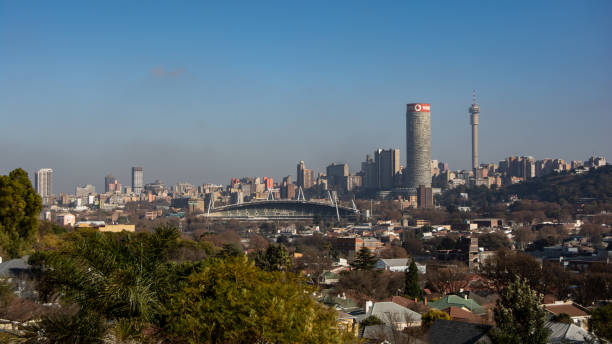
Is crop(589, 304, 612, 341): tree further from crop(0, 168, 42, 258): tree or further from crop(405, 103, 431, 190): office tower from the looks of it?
crop(405, 103, 431, 190): office tower

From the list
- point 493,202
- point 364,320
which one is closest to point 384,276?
point 364,320

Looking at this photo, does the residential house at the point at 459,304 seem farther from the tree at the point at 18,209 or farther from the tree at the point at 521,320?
the tree at the point at 18,209

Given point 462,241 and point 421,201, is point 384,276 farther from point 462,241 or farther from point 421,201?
point 421,201

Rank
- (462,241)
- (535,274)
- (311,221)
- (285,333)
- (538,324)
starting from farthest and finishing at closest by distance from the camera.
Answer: (311,221)
(462,241)
(535,274)
(538,324)
(285,333)

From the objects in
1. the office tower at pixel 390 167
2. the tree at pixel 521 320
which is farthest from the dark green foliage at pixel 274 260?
the office tower at pixel 390 167

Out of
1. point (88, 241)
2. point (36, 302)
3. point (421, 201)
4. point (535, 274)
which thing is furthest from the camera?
point (421, 201)

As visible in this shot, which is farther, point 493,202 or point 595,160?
point 595,160
